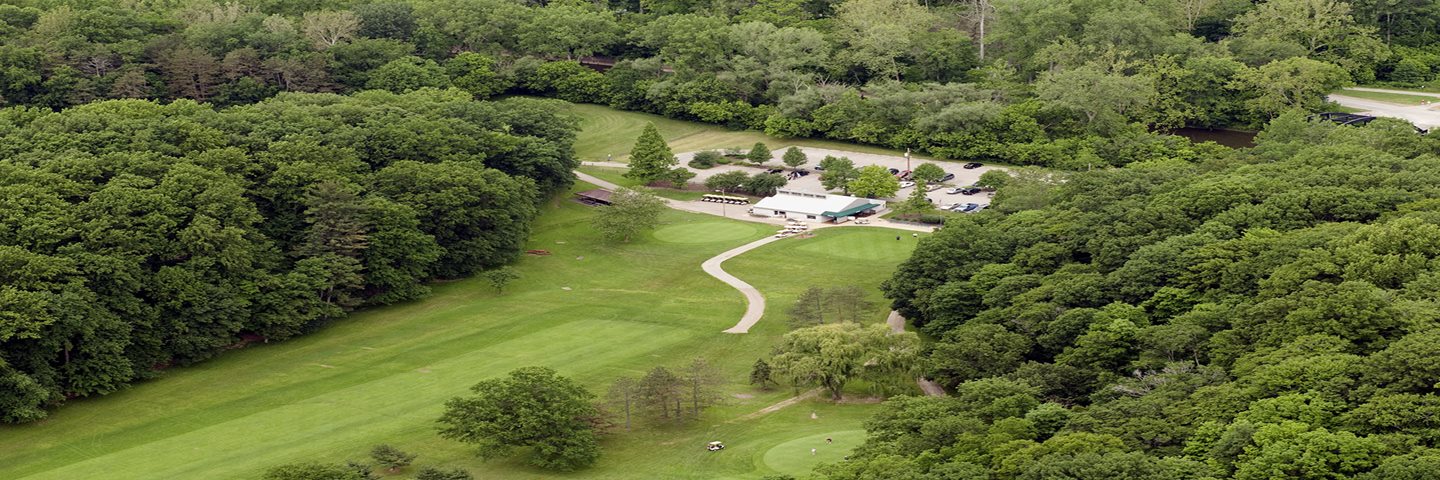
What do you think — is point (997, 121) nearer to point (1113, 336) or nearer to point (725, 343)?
point (725, 343)

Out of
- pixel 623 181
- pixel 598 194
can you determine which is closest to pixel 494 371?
pixel 598 194

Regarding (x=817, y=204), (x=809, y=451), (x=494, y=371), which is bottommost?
(x=809, y=451)

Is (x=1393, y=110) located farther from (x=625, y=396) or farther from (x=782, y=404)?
(x=625, y=396)

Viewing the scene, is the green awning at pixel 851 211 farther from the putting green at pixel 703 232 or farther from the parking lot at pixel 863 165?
the putting green at pixel 703 232

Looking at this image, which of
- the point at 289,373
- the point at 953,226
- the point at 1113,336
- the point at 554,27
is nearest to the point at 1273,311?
the point at 1113,336

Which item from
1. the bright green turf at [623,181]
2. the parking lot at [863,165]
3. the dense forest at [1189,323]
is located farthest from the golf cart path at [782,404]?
the bright green turf at [623,181]

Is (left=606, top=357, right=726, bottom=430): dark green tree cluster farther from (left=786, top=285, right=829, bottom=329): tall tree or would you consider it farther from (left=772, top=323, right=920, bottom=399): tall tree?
(left=786, top=285, right=829, bottom=329): tall tree
